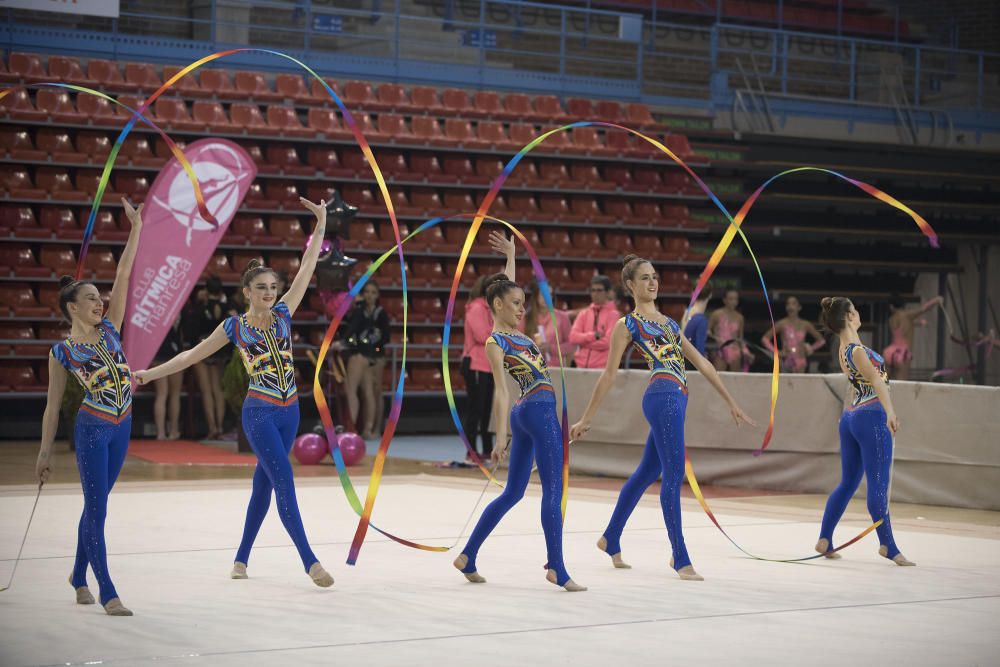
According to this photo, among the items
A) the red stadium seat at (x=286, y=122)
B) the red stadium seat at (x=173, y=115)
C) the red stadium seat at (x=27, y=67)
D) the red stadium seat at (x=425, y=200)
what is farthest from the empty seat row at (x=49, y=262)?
the red stadium seat at (x=425, y=200)

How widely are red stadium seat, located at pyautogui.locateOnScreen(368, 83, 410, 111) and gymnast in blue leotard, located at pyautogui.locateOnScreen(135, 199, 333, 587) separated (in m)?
9.80

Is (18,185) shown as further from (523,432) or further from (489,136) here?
(523,432)

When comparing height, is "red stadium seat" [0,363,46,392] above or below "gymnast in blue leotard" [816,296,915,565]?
below

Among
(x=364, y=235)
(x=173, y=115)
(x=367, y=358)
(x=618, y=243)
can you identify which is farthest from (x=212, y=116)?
(x=618, y=243)

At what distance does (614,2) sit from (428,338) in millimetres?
7358

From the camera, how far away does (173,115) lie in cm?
1431

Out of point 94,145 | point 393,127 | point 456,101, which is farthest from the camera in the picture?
point 456,101

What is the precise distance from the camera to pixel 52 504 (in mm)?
8648

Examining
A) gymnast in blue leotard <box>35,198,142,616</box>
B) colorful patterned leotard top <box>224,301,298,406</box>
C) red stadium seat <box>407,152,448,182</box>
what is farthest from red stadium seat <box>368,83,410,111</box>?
gymnast in blue leotard <box>35,198,142,616</box>

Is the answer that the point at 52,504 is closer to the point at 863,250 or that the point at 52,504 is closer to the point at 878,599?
the point at 878,599

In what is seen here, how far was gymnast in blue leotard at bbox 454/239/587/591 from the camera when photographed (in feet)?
19.0

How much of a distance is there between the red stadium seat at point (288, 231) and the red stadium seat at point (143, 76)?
6.23ft

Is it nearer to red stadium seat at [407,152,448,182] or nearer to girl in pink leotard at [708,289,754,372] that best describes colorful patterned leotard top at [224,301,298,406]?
girl in pink leotard at [708,289,754,372]

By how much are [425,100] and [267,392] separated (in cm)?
1069
